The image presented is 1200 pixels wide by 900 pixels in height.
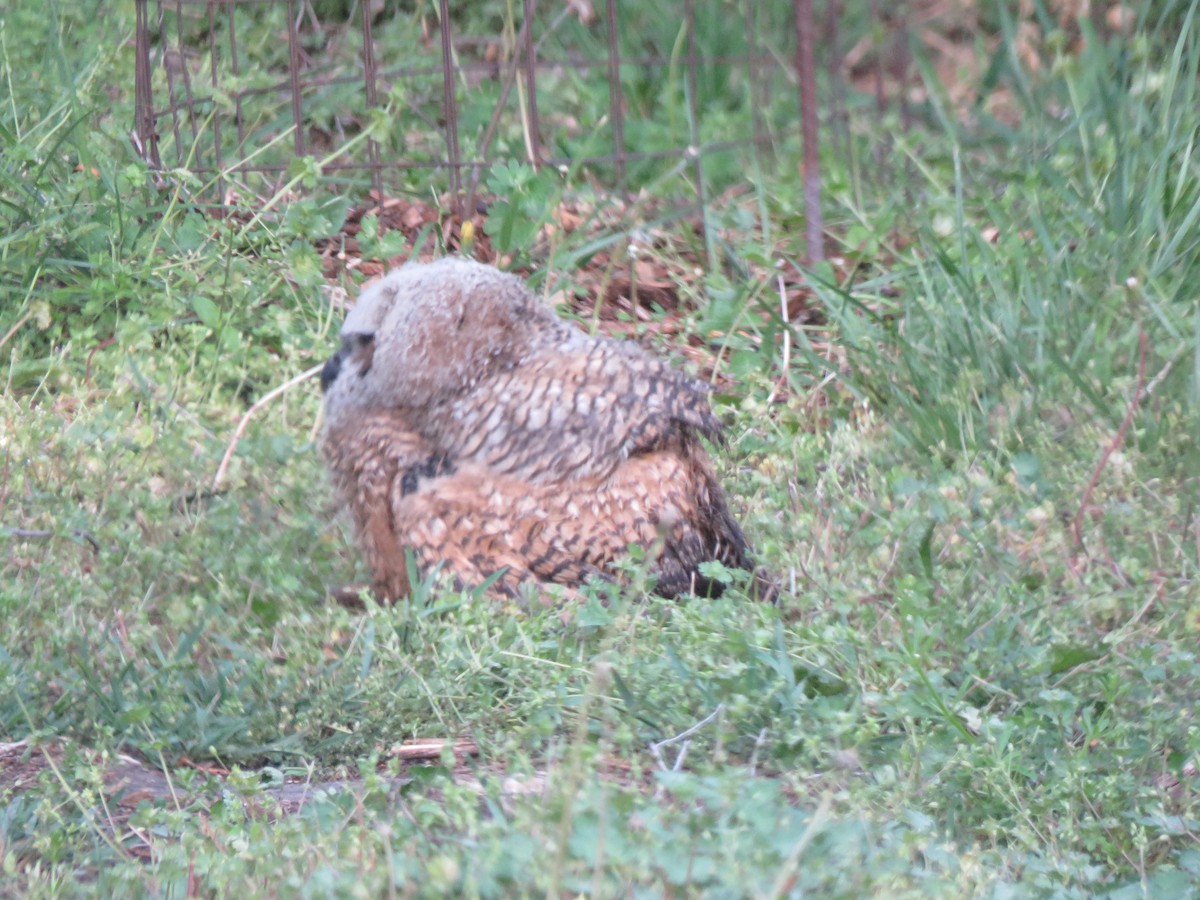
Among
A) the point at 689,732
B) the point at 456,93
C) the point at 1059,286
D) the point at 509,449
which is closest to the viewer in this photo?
the point at 689,732

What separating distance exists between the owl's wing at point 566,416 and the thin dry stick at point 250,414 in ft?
2.34

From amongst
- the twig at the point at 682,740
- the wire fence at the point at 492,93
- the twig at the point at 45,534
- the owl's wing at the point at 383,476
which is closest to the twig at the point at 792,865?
the twig at the point at 682,740

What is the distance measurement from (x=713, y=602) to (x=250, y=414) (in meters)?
1.66

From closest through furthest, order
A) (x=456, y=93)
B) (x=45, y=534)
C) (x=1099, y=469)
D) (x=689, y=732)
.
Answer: (x=689, y=732) < (x=1099, y=469) < (x=45, y=534) < (x=456, y=93)

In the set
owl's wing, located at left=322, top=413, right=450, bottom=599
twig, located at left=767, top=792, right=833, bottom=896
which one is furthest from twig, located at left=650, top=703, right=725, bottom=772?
owl's wing, located at left=322, top=413, right=450, bottom=599

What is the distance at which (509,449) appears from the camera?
3.48 metres

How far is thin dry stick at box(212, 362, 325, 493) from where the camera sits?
4.32m

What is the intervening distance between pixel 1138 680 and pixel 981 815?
469mm

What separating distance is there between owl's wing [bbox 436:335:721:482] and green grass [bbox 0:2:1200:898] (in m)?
0.32

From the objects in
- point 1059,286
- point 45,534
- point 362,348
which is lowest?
point 45,534

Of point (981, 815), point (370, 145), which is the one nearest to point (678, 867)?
point (981, 815)

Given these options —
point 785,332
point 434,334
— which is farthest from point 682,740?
point 785,332

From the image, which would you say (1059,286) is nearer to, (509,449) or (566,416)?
(566,416)

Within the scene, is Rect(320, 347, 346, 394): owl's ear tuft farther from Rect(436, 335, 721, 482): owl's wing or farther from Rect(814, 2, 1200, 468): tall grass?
Rect(814, 2, 1200, 468): tall grass
